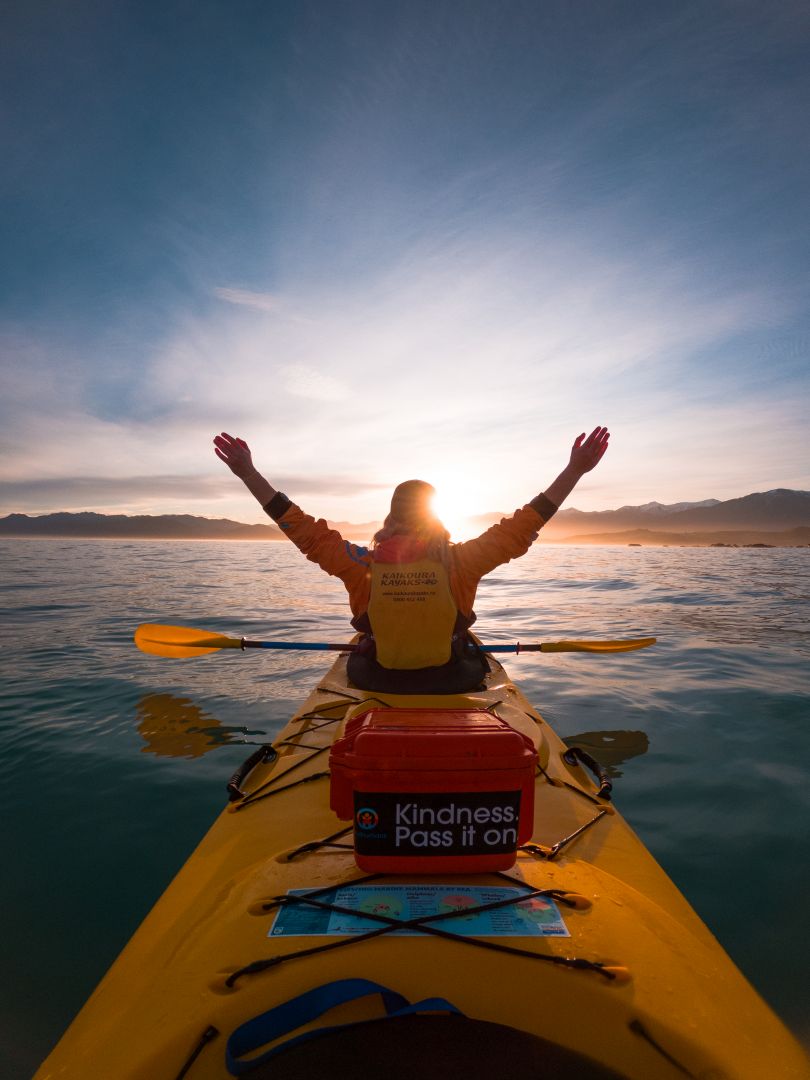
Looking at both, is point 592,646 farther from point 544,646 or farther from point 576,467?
point 576,467

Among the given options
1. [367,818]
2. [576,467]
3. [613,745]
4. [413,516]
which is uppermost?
[576,467]

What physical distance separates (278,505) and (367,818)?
270 centimetres

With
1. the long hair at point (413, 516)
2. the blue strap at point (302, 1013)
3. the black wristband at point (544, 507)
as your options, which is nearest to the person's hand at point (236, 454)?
the long hair at point (413, 516)

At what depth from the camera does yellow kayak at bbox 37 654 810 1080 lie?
1309mm

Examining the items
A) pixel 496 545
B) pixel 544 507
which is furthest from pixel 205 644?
pixel 544 507

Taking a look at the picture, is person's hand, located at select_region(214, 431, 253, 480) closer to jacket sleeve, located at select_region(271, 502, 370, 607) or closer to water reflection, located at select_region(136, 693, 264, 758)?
jacket sleeve, located at select_region(271, 502, 370, 607)

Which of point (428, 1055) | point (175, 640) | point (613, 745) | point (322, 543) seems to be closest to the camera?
point (428, 1055)

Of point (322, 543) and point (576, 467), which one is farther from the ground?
point (576, 467)

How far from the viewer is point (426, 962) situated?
1.47 meters

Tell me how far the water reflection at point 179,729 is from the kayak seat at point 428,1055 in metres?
4.31

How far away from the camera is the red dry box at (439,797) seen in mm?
1715

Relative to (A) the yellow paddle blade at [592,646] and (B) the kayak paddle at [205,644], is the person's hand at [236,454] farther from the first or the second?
(A) the yellow paddle blade at [592,646]

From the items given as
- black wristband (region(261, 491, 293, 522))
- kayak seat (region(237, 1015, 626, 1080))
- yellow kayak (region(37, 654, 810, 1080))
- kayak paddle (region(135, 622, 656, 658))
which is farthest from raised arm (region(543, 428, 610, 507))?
kayak seat (region(237, 1015, 626, 1080))

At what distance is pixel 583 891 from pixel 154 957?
4.79 feet
